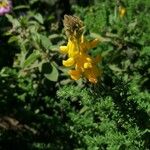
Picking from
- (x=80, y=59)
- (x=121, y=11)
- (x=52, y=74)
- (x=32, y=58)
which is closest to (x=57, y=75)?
(x=52, y=74)

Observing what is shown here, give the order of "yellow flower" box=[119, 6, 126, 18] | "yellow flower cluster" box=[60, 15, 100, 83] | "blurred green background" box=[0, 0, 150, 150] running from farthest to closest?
"yellow flower" box=[119, 6, 126, 18]
"blurred green background" box=[0, 0, 150, 150]
"yellow flower cluster" box=[60, 15, 100, 83]

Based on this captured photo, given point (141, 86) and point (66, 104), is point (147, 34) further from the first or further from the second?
point (66, 104)

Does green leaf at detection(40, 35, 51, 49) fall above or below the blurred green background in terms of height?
above

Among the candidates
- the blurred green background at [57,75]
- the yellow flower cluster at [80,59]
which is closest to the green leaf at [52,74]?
the blurred green background at [57,75]

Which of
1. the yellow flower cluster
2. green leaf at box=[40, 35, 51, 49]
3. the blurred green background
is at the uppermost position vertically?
the yellow flower cluster

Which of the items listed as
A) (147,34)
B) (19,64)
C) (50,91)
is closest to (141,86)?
(147,34)

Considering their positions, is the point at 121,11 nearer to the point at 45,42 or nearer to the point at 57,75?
the point at 45,42

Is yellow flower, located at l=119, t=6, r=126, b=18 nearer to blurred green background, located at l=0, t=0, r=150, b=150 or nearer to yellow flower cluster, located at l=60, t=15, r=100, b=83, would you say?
blurred green background, located at l=0, t=0, r=150, b=150

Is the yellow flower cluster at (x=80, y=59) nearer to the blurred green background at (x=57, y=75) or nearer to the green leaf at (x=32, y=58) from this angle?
the blurred green background at (x=57, y=75)

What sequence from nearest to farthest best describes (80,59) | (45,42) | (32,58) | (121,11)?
(80,59), (32,58), (45,42), (121,11)

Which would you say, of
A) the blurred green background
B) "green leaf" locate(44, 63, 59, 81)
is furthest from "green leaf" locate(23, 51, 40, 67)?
"green leaf" locate(44, 63, 59, 81)

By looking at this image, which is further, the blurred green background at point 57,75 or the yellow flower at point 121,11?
the yellow flower at point 121,11
